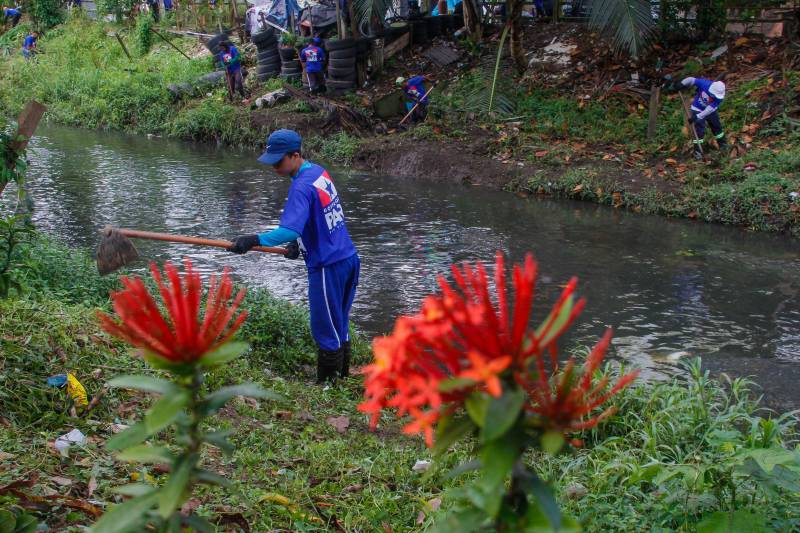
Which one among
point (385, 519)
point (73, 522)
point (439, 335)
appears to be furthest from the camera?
point (385, 519)

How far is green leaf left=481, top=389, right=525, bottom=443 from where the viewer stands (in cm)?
149

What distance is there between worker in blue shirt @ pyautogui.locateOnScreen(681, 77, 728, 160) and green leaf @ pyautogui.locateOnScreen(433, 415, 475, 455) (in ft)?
39.0

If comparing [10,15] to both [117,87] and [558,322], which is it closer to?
[117,87]

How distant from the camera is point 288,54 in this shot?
19781 millimetres

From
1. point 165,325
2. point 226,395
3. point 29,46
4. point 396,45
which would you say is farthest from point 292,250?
point 29,46

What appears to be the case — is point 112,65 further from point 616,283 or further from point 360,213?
point 616,283

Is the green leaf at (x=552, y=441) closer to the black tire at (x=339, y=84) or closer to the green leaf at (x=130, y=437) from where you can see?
the green leaf at (x=130, y=437)

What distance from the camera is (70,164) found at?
51.6ft

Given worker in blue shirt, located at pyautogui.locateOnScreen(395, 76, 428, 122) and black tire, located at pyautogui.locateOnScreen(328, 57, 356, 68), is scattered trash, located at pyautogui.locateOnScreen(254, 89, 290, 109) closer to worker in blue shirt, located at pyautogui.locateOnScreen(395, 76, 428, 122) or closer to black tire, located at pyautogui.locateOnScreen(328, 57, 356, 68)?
black tire, located at pyautogui.locateOnScreen(328, 57, 356, 68)

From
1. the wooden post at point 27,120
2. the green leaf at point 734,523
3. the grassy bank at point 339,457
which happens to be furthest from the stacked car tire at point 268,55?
the green leaf at point 734,523

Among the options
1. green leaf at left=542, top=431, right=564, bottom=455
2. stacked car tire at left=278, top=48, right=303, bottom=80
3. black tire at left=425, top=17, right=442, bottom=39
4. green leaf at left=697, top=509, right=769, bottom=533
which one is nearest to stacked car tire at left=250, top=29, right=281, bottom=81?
stacked car tire at left=278, top=48, right=303, bottom=80

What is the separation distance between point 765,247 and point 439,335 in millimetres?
9725

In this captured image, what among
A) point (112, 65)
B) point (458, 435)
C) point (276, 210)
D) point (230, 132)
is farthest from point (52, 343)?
point (112, 65)

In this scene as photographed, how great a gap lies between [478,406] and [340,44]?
57.3 feet
